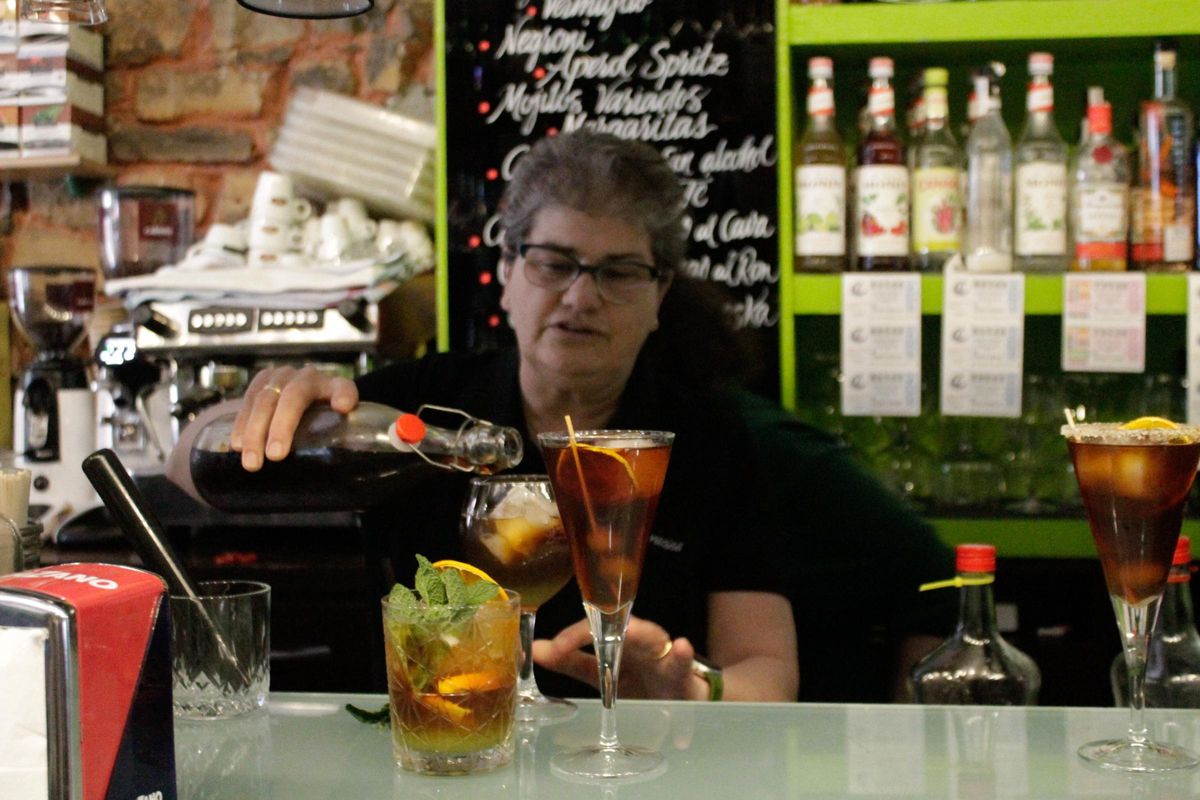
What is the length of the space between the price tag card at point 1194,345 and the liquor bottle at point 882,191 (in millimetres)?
473

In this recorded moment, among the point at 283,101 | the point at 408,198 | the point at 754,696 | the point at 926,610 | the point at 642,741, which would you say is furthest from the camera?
the point at 283,101

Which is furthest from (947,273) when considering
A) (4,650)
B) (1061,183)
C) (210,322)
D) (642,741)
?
(4,650)

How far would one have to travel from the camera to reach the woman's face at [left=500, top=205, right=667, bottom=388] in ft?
5.60

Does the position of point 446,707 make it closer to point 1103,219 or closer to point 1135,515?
point 1135,515

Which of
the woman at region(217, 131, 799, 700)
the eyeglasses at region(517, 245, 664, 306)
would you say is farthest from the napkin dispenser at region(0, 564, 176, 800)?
the eyeglasses at region(517, 245, 664, 306)

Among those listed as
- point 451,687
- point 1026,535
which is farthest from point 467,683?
point 1026,535

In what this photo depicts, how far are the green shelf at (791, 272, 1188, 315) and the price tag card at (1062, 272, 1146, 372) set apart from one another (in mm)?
26

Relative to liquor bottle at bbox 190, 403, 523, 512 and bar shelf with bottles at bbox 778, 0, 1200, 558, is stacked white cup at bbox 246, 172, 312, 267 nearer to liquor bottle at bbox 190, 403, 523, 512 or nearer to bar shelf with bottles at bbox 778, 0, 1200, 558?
bar shelf with bottles at bbox 778, 0, 1200, 558

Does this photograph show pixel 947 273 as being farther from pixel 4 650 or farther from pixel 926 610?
pixel 4 650

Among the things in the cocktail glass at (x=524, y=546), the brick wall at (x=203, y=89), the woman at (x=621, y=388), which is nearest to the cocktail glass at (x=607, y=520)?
the cocktail glass at (x=524, y=546)

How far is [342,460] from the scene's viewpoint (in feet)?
4.17

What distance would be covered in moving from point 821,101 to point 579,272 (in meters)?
0.74

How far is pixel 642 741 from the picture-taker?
3.01 feet

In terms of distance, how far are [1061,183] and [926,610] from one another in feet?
2.89
